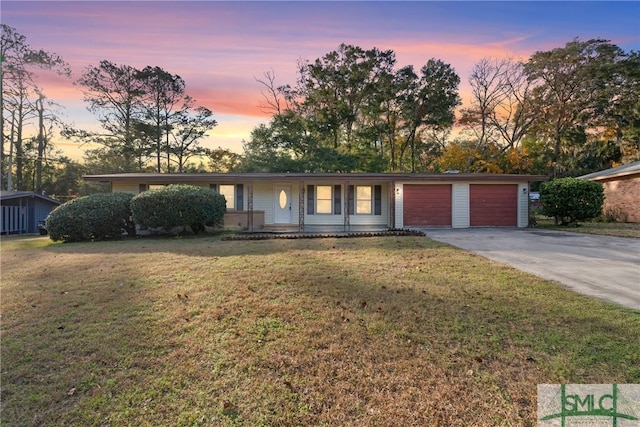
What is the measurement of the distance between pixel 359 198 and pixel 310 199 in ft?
7.55

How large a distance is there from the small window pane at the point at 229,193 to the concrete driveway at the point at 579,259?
9696 mm

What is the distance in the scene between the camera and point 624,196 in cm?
1628

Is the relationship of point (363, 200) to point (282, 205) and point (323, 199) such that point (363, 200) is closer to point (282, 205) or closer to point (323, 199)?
point (323, 199)

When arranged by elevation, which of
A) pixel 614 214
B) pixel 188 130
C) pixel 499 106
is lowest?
pixel 614 214

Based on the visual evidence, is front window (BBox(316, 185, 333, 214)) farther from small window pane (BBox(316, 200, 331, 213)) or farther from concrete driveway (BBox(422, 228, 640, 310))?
concrete driveway (BBox(422, 228, 640, 310))

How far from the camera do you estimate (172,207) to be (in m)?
11.7

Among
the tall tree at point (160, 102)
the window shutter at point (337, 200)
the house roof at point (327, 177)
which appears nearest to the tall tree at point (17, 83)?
the tall tree at point (160, 102)


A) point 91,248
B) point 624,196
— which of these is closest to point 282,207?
point 91,248

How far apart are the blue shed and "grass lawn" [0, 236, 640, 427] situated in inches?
659

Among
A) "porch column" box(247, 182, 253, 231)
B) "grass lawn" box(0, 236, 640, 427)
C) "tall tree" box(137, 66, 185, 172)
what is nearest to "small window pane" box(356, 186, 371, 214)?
"porch column" box(247, 182, 253, 231)

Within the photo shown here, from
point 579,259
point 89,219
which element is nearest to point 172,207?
point 89,219

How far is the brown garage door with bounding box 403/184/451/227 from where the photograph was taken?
47.7ft

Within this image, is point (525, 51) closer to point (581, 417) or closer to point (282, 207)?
point (282, 207)

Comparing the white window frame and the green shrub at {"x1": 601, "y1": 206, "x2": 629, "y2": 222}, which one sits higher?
the white window frame
